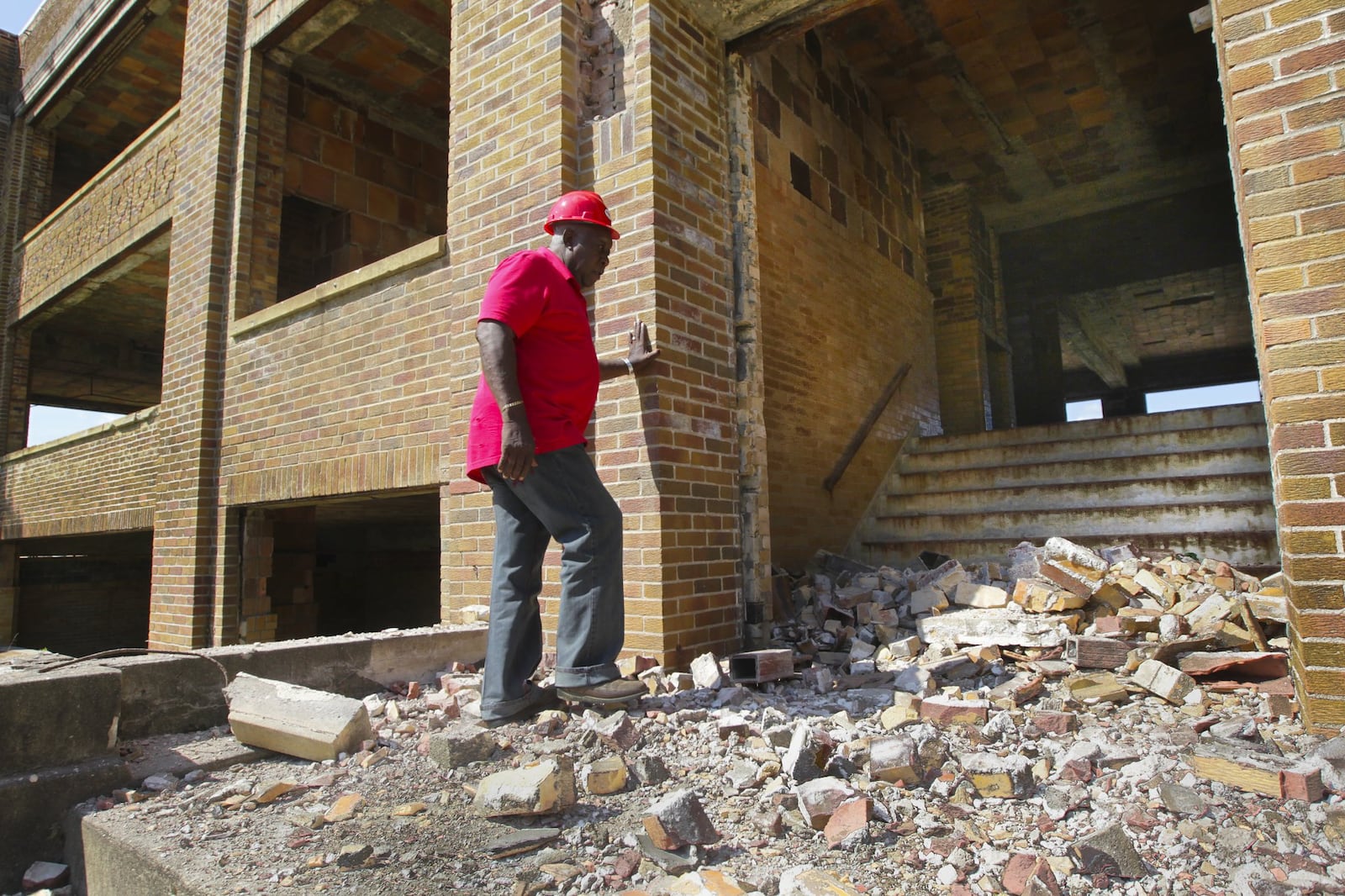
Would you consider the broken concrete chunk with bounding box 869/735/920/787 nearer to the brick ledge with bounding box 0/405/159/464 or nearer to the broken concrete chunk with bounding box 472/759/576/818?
the broken concrete chunk with bounding box 472/759/576/818

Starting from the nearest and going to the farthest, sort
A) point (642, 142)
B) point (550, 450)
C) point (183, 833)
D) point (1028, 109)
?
point (183, 833) < point (550, 450) < point (642, 142) < point (1028, 109)

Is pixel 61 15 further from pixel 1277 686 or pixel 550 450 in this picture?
pixel 1277 686

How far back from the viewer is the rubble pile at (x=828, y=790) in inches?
73.1

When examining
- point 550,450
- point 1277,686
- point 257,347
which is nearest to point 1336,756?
point 1277,686

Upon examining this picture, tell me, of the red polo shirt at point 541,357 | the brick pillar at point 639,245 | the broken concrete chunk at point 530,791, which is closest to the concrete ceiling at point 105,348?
the brick pillar at point 639,245

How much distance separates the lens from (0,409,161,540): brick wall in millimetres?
8273

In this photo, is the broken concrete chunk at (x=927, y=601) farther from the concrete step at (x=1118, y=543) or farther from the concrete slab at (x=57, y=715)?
the concrete slab at (x=57, y=715)

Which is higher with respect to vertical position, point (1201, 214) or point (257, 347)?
point (1201, 214)

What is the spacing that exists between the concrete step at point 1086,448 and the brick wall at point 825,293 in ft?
1.41

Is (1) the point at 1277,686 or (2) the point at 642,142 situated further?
(2) the point at 642,142

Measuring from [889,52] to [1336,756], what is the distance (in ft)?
24.5

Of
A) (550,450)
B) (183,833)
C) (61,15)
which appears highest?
(61,15)

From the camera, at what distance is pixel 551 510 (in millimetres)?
2877

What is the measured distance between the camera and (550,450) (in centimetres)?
290
